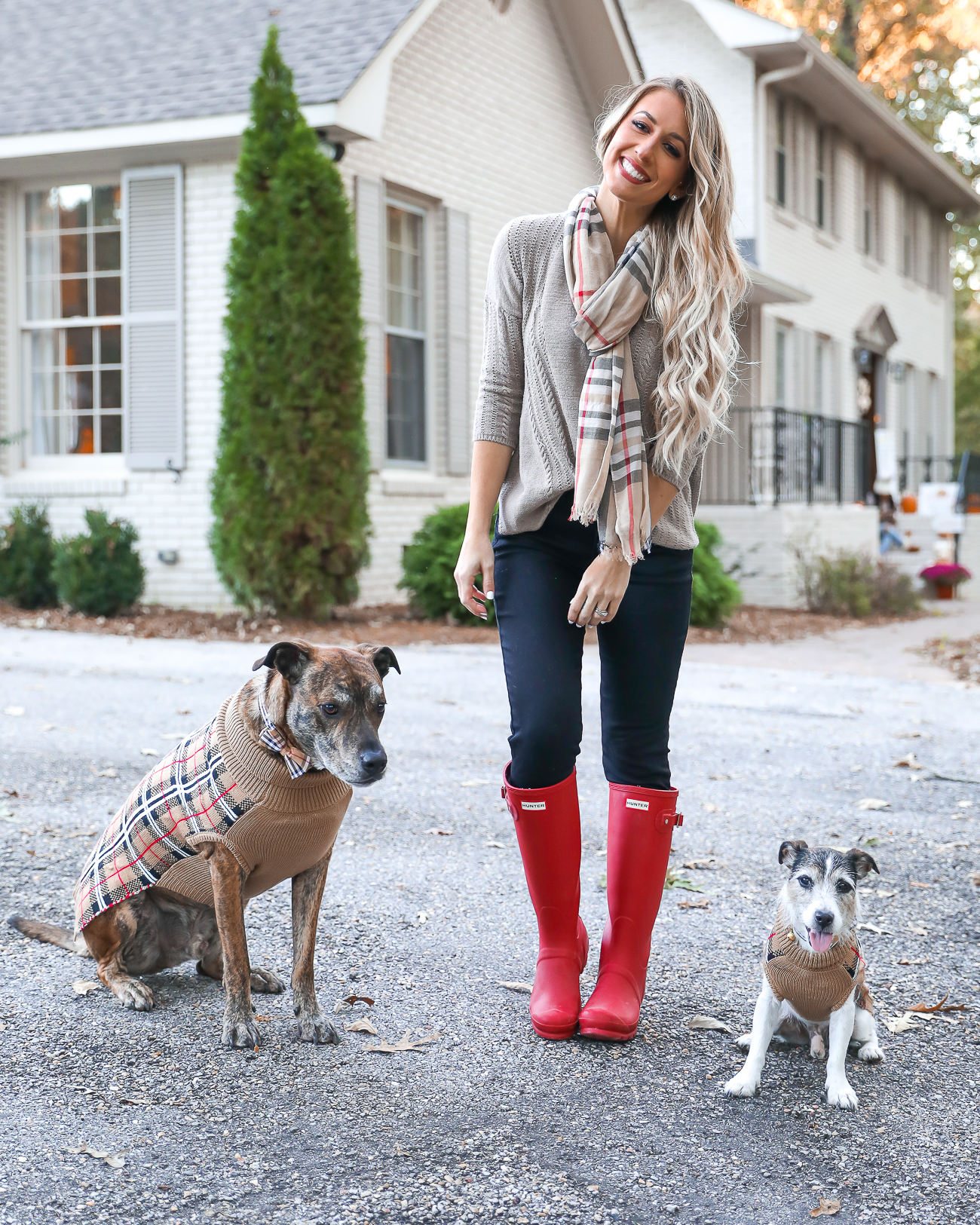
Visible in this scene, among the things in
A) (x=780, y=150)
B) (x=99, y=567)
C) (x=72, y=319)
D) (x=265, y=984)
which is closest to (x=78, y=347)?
(x=72, y=319)

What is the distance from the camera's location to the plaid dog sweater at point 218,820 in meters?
2.76

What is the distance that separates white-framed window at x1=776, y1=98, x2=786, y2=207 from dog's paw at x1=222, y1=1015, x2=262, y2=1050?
58.1 feet

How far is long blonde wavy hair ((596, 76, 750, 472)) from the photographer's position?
9.07ft

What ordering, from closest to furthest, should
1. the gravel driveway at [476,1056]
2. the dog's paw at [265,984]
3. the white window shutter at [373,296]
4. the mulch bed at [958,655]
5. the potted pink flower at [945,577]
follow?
the gravel driveway at [476,1056] → the dog's paw at [265,984] → the mulch bed at [958,655] → the white window shutter at [373,296] → the potted pink flower at [945,577]

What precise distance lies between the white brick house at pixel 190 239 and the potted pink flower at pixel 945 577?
7.36 metres

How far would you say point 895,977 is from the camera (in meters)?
3.45

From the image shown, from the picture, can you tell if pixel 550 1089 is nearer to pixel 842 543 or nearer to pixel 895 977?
pixel 895 977

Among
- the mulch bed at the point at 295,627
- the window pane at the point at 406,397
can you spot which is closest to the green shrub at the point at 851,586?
the mulch bed at the point at 295,627

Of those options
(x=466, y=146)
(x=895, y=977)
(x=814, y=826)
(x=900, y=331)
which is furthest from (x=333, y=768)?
(x=900, y=331)

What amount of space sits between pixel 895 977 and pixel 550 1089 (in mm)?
1208

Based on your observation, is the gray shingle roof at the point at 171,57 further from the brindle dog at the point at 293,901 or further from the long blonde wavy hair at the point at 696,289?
the brindle dog at the point at 293,901

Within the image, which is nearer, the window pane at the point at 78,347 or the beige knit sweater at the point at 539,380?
the beige knit sweater at the point at 539,380

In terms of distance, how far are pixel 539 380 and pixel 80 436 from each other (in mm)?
10116

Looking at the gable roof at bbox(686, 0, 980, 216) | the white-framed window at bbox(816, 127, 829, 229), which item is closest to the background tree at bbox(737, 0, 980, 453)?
the gable roof at bbox(686, 0, 980, 216)
